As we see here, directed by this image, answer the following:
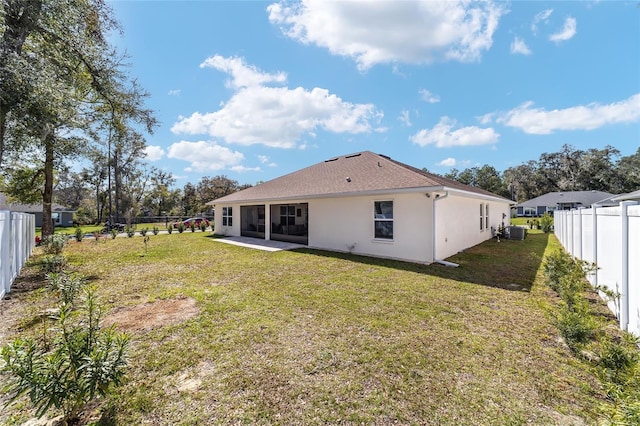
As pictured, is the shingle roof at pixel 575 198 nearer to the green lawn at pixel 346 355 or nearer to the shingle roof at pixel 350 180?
the shingle roof at pixel 350 180

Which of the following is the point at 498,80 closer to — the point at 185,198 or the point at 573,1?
the point at 573,1

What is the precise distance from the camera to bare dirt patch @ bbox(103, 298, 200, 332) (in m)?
4.13

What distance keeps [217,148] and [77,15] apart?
1704 centimetres

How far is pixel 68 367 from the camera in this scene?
219cm

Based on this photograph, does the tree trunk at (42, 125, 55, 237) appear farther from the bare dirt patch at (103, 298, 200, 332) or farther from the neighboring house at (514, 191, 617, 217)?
the neighboring house at (514, 191, 617, 217)

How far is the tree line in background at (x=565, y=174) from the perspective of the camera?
42.6 meters

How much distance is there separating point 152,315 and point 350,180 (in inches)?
335

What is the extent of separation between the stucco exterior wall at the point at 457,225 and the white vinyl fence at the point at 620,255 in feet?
11.7

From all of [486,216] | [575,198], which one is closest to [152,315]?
[486,216]

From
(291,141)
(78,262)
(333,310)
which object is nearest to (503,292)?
(333,310)

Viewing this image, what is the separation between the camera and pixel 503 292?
575cm

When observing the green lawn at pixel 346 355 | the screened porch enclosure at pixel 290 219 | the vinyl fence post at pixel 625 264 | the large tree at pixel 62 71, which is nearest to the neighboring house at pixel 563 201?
the screened porch enclosure at pixel 290 219

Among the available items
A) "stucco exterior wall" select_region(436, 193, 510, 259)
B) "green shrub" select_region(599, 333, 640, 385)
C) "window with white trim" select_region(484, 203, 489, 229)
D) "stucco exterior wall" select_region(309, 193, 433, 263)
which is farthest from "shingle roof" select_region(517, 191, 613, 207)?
"green shrub" select_region(599, 333, 640, 385)

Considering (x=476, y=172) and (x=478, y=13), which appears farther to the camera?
(x=476, y=172)
